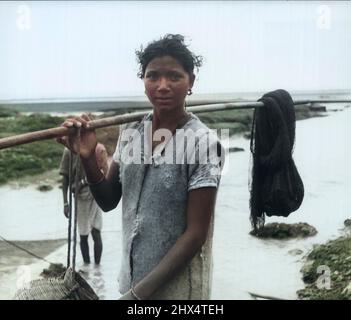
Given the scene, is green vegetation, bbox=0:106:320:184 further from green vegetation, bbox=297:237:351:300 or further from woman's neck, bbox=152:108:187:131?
woman's neck, bbox=152:108:187:131

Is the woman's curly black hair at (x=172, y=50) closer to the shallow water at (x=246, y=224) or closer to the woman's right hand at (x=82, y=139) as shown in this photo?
the woman's right hand at (x=82, y=139)

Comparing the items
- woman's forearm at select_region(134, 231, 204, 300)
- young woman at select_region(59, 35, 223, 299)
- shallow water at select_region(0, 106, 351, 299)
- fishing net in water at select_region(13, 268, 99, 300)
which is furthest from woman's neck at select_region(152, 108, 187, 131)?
shallow water at select_region(0, 106, 351, 299)

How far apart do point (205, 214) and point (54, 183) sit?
21.3ft

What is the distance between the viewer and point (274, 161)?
1726 mm

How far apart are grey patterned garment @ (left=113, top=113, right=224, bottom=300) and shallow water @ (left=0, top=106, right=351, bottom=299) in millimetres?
1708

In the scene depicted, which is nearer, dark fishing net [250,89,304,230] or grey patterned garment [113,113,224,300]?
grey patterned garment [113,113,224,300]

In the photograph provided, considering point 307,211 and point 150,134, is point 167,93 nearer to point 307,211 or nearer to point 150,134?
point 150,134

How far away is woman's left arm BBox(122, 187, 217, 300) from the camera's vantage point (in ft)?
4.04

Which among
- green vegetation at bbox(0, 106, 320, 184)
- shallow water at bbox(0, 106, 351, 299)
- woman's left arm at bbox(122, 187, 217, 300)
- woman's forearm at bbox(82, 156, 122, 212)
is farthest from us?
green vegetation at bbox(0, 106, 320, 184)

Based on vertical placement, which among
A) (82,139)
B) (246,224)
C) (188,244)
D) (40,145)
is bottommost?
(246,224)

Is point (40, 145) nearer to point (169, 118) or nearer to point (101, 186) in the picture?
point (101, 186)

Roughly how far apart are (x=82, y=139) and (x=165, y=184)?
0.25 meters

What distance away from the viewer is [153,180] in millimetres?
1279

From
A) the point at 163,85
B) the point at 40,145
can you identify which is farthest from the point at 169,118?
the point at 40,145
